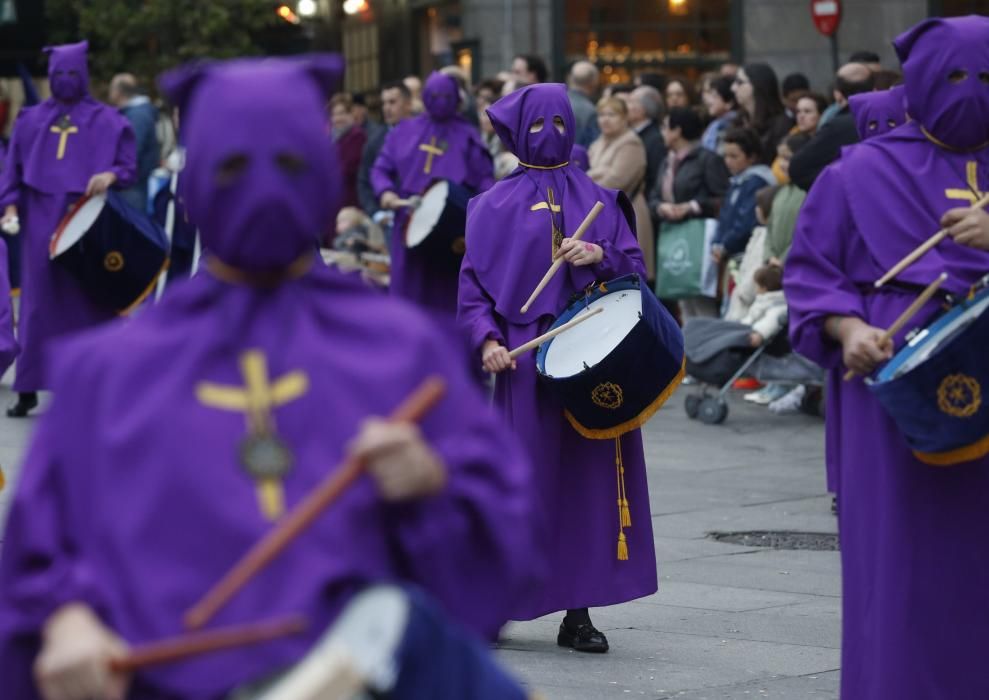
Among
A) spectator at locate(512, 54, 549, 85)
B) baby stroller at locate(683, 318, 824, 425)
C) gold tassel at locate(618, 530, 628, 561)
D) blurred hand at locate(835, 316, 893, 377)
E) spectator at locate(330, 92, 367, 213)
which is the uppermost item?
blurred hand at locate(835, 316, 893, 377)

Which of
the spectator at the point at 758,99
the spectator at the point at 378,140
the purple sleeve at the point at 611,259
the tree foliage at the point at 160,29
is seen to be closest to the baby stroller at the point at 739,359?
the spectator at the point at 758,99

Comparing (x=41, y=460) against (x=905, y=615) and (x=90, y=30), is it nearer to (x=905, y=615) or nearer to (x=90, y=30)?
(x=905, y=615)

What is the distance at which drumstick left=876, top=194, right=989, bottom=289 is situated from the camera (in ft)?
18.0

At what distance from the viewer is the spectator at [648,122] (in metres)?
16.2

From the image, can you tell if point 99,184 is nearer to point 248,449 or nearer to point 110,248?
point 110,248

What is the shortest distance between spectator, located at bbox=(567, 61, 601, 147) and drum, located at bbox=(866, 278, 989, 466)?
35.1 ft

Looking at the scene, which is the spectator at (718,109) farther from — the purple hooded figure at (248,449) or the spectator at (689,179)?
the purple hooded figure at (248,449)

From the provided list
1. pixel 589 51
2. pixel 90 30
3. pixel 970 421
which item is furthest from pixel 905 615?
pixel 90 30

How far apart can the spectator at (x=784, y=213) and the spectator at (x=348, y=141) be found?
6.29 metres

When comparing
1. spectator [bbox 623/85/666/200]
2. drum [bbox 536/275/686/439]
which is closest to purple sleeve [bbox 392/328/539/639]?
drum [bbox 536/275/686/439]

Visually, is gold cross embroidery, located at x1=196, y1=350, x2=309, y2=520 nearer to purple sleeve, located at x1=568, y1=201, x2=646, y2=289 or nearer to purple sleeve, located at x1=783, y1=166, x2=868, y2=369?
purple sleeve, located at x1=783, y1=166, x2=868, y2=369

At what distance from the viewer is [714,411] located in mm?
13672

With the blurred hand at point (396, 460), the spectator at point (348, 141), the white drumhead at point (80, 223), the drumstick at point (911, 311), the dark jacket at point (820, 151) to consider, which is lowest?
the spectator at point (348, 141)

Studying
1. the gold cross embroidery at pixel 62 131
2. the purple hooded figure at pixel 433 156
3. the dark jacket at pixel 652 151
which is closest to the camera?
the gold cross embroidery at pixel 62 131
